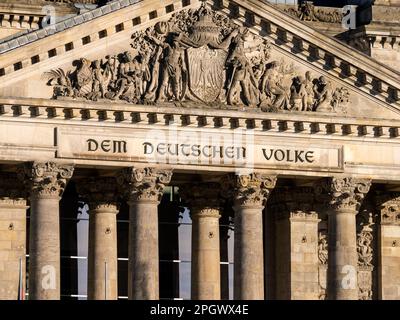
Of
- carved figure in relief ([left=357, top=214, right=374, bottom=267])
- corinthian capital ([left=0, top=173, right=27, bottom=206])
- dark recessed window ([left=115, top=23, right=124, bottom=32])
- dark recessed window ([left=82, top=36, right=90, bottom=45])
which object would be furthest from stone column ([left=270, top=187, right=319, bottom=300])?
dark recessed window ([left=82, top=36, right=90, bottom=45])

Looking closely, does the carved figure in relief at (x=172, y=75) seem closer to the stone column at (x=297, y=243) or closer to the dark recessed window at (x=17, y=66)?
the dark recessed window at (x=17, y=66)

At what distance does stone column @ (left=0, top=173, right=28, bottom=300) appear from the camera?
98.0 meters

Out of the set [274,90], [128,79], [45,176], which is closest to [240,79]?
[274,90]

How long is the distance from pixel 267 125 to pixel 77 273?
10.3m

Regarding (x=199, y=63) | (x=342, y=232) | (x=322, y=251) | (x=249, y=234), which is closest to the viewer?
(x=199, y=63)

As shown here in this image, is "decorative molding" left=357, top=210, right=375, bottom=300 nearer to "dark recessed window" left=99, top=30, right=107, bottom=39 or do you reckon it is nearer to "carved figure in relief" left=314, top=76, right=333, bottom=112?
"carved figure in relief" left=314, top=76, right=333, bottom=112

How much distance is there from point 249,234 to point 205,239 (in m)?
3.77

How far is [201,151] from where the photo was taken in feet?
318

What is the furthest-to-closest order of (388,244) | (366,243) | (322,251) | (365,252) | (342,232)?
(388,244)
(366,243)
(365,252)
(322,251)
(342,232)

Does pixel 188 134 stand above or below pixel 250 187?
above

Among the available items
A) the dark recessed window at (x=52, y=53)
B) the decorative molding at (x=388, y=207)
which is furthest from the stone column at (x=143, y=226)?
the decorative molding at (x=388, y=207)

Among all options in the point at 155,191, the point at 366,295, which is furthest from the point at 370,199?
the point at 155,191

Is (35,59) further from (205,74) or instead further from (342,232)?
(342,232)

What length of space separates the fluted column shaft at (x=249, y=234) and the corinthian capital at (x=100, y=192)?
490 cm
